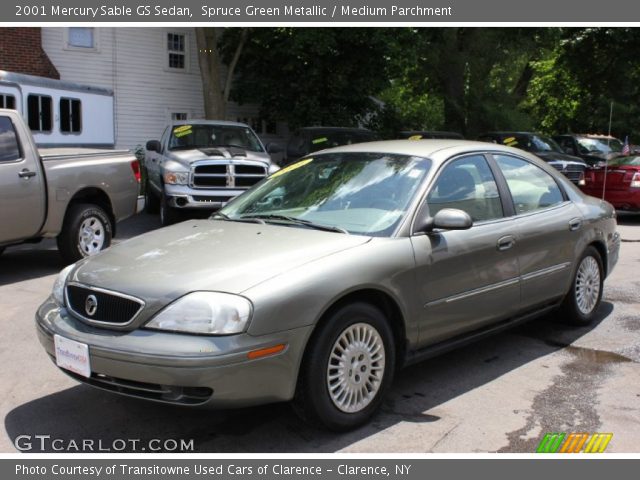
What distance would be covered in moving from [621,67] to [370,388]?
26.1m

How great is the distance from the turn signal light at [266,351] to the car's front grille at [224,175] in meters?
8.05

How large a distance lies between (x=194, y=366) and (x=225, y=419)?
0.90 m

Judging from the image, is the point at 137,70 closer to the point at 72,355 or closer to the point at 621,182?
the point at 621,182

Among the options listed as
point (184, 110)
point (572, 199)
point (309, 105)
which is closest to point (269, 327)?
point (572, 199)

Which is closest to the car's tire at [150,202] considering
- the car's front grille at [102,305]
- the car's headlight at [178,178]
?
the car's headlight at [178,178]

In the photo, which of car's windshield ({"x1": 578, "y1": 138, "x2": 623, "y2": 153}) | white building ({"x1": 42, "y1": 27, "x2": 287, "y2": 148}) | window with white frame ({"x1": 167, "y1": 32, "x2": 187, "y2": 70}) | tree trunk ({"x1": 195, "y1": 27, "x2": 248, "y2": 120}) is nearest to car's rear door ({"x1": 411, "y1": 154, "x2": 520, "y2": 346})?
car's windshield ({"x1": 578, "y1": 138, "x2": 623, "y2": 153})

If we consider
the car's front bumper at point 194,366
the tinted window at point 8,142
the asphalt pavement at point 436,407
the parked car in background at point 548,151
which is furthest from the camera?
the parked car in background at point 548,151

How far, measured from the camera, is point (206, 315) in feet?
11.3

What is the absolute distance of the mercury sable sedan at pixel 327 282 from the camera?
3.47m

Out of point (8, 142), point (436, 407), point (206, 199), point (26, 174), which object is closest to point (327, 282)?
point (436, 407)

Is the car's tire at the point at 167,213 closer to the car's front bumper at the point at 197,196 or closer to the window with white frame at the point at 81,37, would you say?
the car's front bumper at the point at 197,196

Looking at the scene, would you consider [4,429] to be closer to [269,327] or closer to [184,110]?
[269,327]

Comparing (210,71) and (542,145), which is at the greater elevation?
(210,71)

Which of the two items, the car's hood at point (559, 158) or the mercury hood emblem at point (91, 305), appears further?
the car's hood at point (559, 158)
